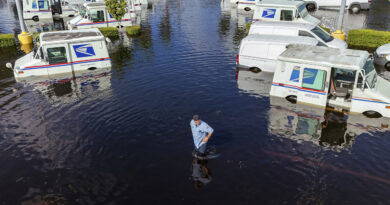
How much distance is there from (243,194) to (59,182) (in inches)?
255

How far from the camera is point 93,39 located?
2170cm

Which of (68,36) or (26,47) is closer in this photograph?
A: (68,36)

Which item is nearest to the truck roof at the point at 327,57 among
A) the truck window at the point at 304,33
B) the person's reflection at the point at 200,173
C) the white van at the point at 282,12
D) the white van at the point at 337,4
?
the truck window at the point at 304,33

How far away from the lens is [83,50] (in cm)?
2183

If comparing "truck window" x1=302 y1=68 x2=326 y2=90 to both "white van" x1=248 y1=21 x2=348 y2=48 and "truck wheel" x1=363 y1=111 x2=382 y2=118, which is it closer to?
"truck wheel" x1=363 y1=111 x2=382 y2=118

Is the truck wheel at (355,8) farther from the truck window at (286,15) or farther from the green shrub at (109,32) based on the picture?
the green shrub at (109,32)

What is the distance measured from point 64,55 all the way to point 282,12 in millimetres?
20108

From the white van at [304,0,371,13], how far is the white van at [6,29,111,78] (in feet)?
107

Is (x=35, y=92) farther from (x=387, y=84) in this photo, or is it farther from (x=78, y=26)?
(x=387, y=84)

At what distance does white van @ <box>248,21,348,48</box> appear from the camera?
890 inches

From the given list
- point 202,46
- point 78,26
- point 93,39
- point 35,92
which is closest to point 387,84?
point 202,46

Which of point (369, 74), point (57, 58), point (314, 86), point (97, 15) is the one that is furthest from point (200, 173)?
point (97, 15)

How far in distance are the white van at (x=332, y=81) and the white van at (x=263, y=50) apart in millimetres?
2729

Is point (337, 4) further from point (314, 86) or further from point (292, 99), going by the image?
point (314, 86)
